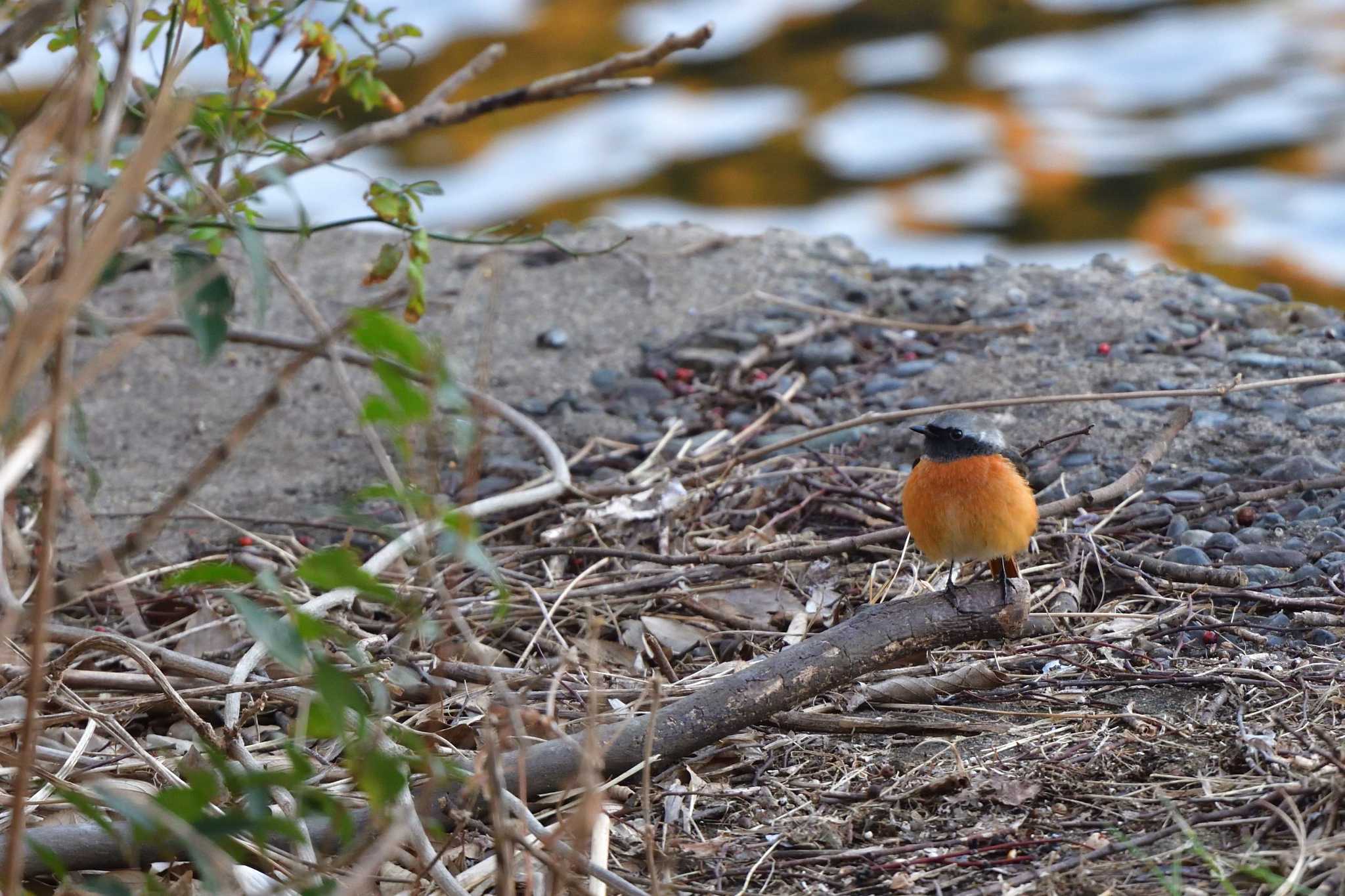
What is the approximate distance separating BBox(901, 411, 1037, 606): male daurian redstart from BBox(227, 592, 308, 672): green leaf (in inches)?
72.7

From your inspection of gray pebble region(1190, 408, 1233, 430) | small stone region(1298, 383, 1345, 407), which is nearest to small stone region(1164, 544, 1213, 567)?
gray pebble region(1190, 408, 1233, 430)

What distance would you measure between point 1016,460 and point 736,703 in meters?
1.31

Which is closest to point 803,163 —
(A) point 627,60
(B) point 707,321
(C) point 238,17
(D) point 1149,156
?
(D) point 1149,156

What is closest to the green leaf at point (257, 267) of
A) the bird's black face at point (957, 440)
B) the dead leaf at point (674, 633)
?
the dead leaf at point (674, 633)

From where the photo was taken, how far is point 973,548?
3.30 meters

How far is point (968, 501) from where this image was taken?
10.7 feet

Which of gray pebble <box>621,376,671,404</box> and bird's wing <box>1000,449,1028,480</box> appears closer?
bird's wing <box>1000,449,1028,480</box>

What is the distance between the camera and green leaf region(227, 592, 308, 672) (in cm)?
165

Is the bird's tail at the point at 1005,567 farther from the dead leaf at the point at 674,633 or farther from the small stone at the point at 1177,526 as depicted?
the dead leaf at the point at 674,633

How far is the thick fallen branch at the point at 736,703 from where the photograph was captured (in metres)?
2.42

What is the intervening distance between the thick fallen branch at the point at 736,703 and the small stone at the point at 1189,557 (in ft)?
2.15

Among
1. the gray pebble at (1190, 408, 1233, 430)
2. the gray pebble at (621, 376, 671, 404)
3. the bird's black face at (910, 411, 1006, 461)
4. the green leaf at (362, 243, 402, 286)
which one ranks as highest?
the green leaf at (362, 243, 402, 286)

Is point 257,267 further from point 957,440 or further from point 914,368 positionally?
point 914,368

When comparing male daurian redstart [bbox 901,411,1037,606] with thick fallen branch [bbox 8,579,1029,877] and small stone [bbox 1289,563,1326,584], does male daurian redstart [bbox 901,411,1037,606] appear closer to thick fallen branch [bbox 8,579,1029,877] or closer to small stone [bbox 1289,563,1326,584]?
thick fallen branch [bbox 8,579,1029,877]
